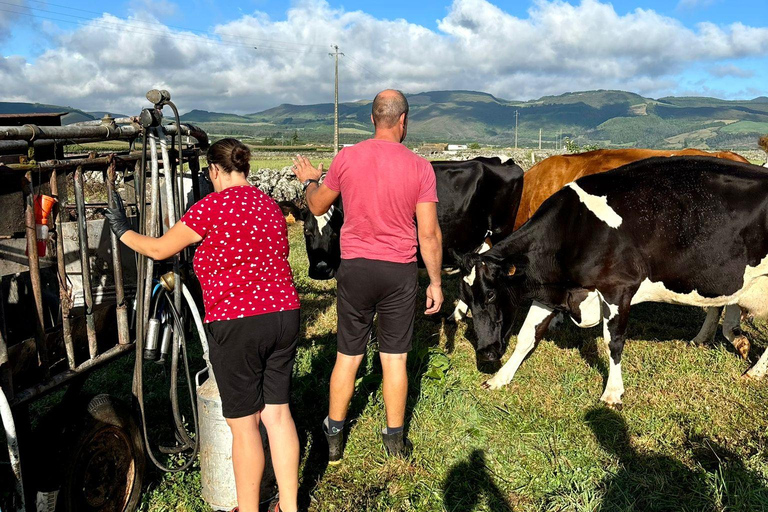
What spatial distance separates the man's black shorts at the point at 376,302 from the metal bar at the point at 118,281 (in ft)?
4.40

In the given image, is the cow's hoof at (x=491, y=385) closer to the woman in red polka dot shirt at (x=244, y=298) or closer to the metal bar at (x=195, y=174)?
the woman in red polka dot shirt at (x=244, y=298)

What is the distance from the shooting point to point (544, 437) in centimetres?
457

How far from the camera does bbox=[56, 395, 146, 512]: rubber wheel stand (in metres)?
3.09

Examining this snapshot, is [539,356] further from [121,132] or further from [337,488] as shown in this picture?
[121,132]

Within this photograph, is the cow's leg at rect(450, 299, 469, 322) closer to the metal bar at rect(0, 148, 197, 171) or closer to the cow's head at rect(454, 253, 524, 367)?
the cow's head at rect(454, 253, 524, 367)

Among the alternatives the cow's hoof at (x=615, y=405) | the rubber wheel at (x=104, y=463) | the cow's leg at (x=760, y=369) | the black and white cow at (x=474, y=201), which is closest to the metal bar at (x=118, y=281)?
the rubber wheel at (x=104, y=463)

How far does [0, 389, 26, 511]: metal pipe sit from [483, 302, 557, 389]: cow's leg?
3.96 m

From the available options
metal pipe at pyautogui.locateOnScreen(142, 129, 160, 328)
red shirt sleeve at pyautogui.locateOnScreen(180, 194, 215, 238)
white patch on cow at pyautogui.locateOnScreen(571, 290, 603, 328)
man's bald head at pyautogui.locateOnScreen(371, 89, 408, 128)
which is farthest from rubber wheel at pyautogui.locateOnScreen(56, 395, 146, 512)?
white patch on cow at pyautogui.locateOnScreen(571, 290, 603, 328)

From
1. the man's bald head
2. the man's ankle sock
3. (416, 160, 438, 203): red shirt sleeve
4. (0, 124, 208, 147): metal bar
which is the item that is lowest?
the man's ankle sock

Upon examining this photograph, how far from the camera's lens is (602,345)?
21.6 feet

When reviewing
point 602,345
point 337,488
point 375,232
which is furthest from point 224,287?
point 602,345

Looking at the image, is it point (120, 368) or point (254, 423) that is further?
point (120, 368)

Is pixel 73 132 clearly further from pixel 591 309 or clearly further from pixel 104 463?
pixel 591 309

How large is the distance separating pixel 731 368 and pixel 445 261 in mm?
3539
